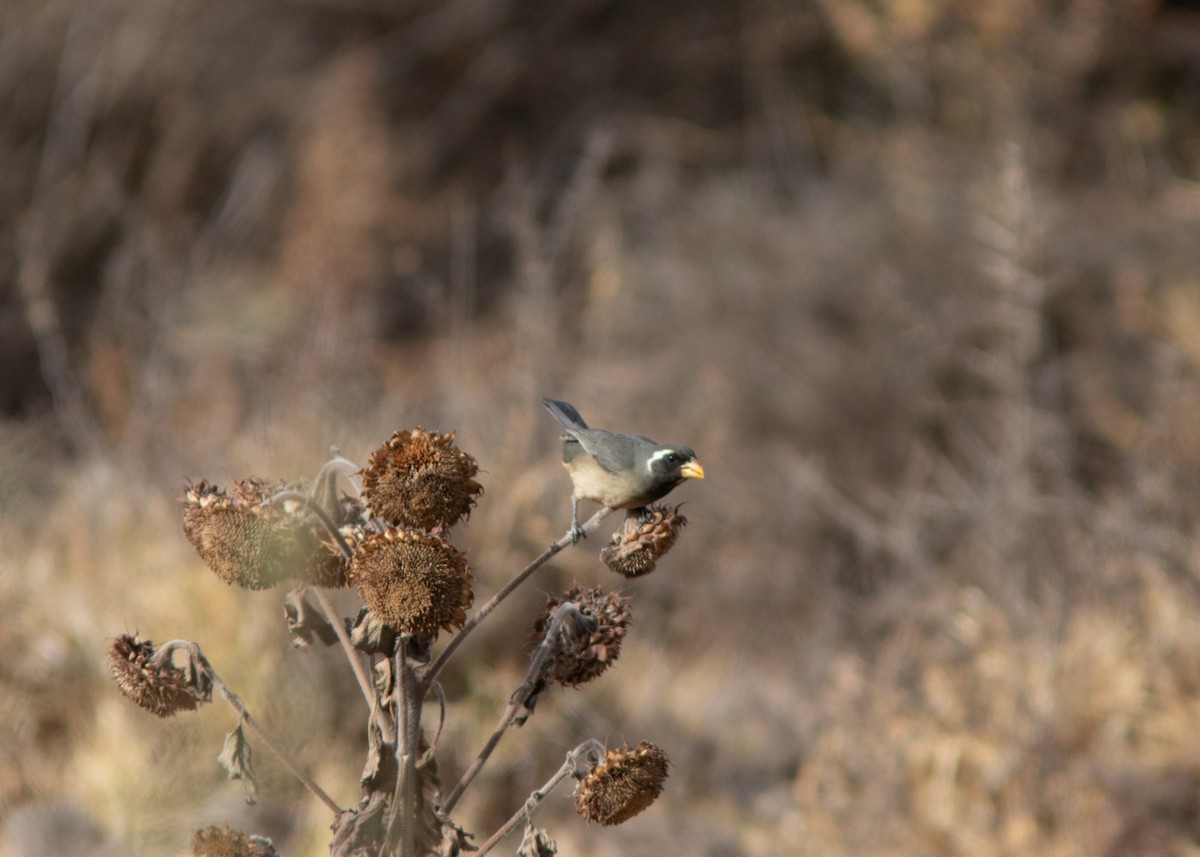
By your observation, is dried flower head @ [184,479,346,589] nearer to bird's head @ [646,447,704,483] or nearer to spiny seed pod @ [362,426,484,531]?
spiny seed pod @ [362,426,484,531]

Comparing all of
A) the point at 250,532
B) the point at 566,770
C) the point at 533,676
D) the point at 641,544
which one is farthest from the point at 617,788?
the point at 250,532

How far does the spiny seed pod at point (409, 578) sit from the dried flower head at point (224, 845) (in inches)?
14.9

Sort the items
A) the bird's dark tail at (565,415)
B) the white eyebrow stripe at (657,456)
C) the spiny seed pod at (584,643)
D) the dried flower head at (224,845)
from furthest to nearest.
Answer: the bird's dark tail at (565,415), the white eyebrow stripe at (657,456), the spiny seed pod at (584,643), the dried flower head at (224,845)

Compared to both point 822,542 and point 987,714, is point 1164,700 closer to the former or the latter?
point 987,714

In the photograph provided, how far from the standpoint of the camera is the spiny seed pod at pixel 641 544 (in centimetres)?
177

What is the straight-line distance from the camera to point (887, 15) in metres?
9.89

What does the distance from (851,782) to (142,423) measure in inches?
136

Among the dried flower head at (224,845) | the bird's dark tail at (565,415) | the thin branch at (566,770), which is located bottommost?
the thin branch at (566,770)

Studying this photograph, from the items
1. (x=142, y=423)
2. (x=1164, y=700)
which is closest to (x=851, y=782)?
(x=1164, y=700)

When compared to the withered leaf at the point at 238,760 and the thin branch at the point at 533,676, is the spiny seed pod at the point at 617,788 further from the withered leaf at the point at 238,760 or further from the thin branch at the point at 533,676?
the withered leaf at the point at 238,760

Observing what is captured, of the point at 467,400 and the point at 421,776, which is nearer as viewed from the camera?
the point at 421,776

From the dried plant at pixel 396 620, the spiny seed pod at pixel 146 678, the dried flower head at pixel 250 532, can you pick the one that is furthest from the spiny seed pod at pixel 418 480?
the spiny seed pod at pixel 146 678

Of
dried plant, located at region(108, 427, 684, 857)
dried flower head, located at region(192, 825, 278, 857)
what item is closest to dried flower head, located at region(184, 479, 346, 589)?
dried plant, located at region(108, 427, 684, 857)

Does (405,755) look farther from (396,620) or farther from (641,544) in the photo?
(641,544)
